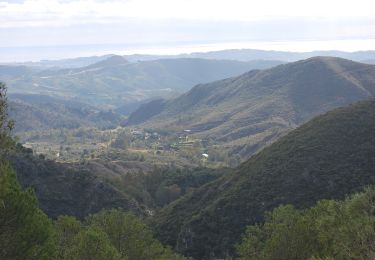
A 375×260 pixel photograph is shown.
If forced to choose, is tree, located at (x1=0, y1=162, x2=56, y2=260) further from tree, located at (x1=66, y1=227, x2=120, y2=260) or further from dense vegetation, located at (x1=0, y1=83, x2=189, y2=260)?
tree, located at (x1=66, y1=227, x2=120, y2=260)

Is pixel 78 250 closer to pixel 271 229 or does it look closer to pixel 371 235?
pixel 271 229

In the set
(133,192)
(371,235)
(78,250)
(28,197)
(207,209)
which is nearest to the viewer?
(371,235)

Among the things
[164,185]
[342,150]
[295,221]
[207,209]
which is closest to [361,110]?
[342,150]

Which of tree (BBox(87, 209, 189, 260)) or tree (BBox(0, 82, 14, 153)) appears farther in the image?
tree (BBox(87, 209, 189, 260))

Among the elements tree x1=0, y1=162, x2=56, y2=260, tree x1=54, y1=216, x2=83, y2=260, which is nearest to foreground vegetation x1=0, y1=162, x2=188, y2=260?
tree x1=0, y1=162, x2=56, y2=260

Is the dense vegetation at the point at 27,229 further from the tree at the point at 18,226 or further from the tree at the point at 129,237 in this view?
the tree at the point at 129,237

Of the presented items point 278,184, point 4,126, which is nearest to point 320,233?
point 4,126

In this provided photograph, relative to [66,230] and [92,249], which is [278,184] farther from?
[92,249]

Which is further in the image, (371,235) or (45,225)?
(45,225)
